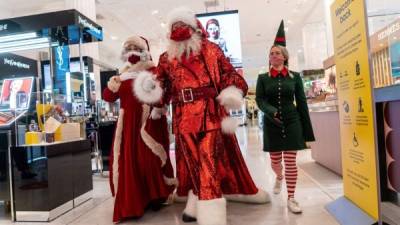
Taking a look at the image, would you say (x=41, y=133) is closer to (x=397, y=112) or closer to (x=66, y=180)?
(x=66, y=180)

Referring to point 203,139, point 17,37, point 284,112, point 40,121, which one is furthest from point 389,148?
point 17,37

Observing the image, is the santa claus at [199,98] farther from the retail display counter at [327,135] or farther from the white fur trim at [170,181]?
the retail display counter at [327,135]

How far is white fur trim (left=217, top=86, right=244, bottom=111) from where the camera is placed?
251 centimetres

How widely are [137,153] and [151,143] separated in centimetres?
15

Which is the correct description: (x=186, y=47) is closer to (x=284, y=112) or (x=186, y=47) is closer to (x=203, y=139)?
(x=203, y=139)

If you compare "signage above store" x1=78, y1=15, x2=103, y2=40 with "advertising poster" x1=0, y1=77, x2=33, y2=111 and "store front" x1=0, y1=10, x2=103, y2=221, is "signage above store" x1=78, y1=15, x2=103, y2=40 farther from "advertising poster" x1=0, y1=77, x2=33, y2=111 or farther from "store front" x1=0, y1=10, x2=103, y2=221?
"advertising poster" x1=0, y1=77, x2=33, y2=111

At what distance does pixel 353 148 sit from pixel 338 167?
188cm

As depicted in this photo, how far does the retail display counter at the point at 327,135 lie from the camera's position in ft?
13.9

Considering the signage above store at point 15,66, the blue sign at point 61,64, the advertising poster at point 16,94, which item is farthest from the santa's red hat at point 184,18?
the signage above store at point 15,66

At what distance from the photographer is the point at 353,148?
249cm

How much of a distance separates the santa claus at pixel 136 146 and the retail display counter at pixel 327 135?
2.20m

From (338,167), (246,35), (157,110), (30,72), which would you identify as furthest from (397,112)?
(246,35)

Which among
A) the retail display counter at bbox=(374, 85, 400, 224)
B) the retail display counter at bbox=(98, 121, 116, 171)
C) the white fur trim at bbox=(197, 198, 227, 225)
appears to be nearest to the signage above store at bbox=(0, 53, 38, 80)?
the retail display counter at bbox=(98, 121, 116, 171)

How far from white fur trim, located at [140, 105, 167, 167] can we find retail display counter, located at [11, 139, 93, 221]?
2.58ft
